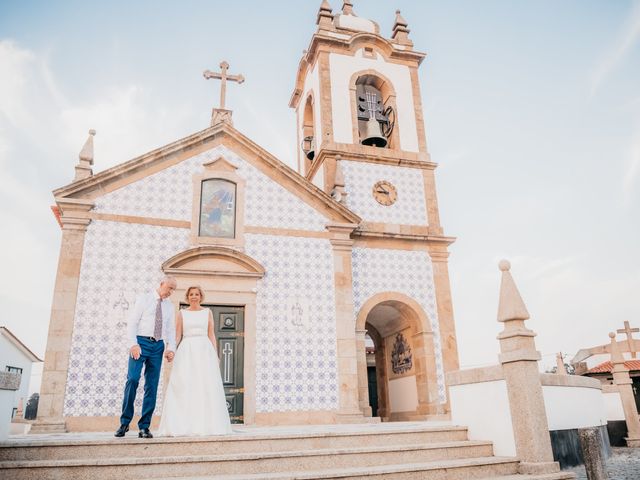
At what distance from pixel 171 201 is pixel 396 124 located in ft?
23.9

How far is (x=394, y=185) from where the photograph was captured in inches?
547

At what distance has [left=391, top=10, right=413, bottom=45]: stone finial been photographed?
16406 millimetres

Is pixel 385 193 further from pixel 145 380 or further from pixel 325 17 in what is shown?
pixel 145 380

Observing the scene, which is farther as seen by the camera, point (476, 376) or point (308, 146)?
point (308, 146)

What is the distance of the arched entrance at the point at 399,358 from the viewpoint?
38.6 feet

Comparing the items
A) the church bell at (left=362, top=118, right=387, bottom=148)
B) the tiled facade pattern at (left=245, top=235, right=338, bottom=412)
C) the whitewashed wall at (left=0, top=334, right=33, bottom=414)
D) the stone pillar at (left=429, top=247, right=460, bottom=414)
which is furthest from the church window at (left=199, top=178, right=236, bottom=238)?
the whitewashed wall at (left=0, top=334, right=33, bottom=414)

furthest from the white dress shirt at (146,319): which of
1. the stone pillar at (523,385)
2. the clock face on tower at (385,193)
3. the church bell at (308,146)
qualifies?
the church bell at (308,146)

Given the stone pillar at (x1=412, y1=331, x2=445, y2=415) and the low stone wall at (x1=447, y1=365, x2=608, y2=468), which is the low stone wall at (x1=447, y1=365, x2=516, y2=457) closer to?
the low stone wall at (x1=447, y1=365, x2=608, y2=468)

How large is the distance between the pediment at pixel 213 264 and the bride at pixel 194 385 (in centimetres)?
420

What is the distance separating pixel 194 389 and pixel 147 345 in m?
0.77

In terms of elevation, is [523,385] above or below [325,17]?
below

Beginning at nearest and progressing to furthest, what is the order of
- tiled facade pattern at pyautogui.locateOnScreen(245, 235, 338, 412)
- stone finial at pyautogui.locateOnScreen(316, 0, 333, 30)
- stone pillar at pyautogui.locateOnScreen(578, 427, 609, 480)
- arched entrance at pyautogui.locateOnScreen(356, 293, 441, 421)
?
stone pillar at pyautogui.locateOnScreen(578, 427, 609, 480)
tiled facade pattern at pyautogui.locateOnScreen(245, 235, 338, 412)
arched entrance at pyautogui.locateOnScreen(356, 293, 441, 421)
stone finial at pyautogui.locateOnScreen(316, 0, 333, 30)

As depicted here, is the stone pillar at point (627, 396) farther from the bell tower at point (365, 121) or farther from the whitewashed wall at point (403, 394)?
the bell tower at point (365, 121)

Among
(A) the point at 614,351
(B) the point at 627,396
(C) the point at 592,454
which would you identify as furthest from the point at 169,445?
(A) the point at 614,351
